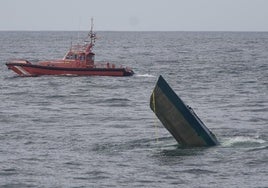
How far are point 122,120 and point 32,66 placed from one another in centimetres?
2905

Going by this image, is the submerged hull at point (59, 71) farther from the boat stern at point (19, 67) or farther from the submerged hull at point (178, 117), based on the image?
the submerged hull at point (178, 117)

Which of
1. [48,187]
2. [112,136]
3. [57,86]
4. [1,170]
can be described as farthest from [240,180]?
[57,86]

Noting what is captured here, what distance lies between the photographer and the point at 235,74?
7894 cm

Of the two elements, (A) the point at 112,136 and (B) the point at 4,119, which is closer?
(A) the point at 112,136

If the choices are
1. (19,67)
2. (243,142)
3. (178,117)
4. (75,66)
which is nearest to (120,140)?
(178,117)

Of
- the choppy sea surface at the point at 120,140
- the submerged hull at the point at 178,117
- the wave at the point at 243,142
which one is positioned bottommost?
the choppy sea surface at the point at 120,140

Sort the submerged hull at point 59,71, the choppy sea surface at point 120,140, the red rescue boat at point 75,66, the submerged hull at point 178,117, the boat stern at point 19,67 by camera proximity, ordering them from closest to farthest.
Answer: the choppy sea surface at point 120,140 < the submerged hull at point 178,117 < the red rescue boat at point 75,66 < the submerged hull at point 59,71 < the boat stern at point 19,67

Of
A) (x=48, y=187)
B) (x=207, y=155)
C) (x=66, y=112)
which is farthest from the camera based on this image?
(x=66, y=112)

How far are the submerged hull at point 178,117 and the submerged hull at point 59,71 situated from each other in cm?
3716

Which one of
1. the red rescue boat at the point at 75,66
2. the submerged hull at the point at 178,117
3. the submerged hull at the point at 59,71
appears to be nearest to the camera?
the submerged hull at the point at 178,117

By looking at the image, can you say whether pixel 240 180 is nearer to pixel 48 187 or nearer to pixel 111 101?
pixel 48 187

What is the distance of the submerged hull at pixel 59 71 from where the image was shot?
6850 centimetres

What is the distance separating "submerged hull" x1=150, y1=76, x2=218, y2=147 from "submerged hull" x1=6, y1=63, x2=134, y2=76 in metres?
37.2

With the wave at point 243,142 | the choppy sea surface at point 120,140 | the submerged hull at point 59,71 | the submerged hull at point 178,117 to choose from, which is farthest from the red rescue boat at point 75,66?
the submerged hull at point 178,117
